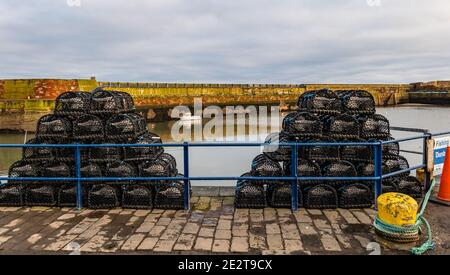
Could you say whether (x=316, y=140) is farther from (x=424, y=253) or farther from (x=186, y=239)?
(x=186, y=239)

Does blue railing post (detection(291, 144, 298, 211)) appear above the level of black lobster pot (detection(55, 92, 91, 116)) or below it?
below

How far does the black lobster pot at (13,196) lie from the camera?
19.4 ft

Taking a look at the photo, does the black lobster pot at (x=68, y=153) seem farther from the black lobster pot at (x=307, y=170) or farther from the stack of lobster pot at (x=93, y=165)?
the black lobster pot at (x=307, y=170)

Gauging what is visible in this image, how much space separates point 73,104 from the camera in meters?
6.24

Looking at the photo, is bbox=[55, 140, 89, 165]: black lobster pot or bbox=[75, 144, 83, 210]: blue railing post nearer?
bbox=[75, 144, 83, 210]: blue railing post

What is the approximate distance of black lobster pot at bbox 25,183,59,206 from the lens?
5.88 metres

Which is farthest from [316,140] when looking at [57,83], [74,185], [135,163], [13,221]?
[57,83]

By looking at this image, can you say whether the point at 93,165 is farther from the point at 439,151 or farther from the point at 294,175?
the point at 439,151

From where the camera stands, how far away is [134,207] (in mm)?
5719

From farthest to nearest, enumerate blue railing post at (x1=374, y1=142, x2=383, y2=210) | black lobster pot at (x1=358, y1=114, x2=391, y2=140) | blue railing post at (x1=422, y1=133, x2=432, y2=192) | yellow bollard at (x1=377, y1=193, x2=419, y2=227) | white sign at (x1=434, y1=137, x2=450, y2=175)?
white sign at (x1=434, y1=137, x2=450, y2=175)
blue railing post at (x1=422, y1=133, x2=432, y2=192)
black lobster pot at (x1=358, y1=114, x2=391, y2=140)
blue railing post at (x1=374, y1=142, x2=383, y2=210)
yellow bollard at (x1=377, y1=193, x2=419, y2=227)

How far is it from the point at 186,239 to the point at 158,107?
3729 centimetres

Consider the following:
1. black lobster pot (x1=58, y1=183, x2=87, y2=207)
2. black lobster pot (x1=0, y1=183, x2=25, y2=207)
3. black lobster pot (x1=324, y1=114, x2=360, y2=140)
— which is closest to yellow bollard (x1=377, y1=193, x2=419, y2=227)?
black lobster pot (x1=324, y1=114, x2=360, y2=140)

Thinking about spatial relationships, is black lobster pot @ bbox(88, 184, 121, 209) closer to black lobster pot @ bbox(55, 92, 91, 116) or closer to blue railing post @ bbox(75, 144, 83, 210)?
blue railing post @ bbox(75, 144, 83, 210)

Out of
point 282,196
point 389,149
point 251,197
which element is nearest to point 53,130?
point 251,197
